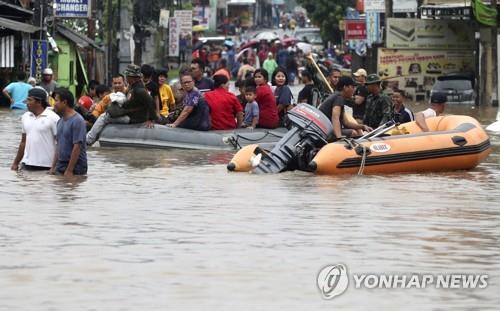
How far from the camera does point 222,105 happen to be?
23219mm

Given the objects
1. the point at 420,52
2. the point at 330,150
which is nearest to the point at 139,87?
the point at 330,150

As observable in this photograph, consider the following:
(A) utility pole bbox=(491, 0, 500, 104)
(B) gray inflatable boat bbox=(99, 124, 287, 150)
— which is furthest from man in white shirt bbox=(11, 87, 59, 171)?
(A) utility pole bbox=(491, 0, 500, 104)

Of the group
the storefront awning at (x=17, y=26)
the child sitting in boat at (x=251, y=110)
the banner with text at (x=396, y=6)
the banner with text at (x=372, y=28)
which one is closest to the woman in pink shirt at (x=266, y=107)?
the child sitting in boat at (x=251, y=110)

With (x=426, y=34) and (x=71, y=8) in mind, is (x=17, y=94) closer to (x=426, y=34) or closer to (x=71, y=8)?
(x=71, y=8)

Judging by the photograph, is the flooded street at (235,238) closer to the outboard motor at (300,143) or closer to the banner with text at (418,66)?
the outboard motor at (300,143)

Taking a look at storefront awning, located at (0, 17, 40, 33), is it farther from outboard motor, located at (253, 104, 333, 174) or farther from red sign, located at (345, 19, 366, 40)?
red sign, located at (345, 19, 366, 40)

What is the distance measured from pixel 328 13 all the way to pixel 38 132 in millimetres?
66364

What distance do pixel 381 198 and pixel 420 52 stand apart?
3513cm

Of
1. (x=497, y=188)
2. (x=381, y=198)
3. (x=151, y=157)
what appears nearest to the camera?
(x=381, y=198)

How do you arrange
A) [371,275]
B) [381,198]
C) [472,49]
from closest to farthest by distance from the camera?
[371,275] < [381,198] < [472,49]

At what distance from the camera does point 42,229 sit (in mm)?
12914

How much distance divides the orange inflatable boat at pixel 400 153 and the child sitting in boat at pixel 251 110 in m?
3.77

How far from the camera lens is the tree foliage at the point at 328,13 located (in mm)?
80375

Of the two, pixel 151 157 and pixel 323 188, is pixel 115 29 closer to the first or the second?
pixel 151 157
